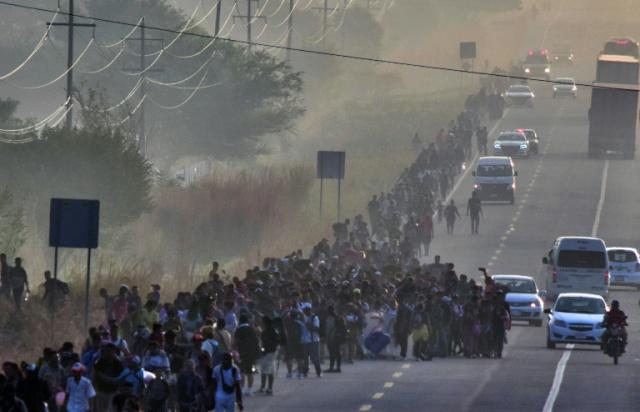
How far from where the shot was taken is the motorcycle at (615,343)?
37.2m

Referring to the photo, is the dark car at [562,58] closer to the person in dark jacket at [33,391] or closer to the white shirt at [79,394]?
the white shirt at [79,394]

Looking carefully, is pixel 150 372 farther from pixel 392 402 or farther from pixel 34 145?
pixel 34 145

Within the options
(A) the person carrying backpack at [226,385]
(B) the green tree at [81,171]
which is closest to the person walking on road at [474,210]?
(B) the green tree at [81,171]

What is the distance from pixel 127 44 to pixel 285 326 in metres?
72.1

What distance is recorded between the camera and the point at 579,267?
166ft

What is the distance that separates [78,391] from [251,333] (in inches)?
269

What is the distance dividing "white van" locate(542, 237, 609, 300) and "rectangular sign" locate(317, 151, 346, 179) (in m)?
6.31

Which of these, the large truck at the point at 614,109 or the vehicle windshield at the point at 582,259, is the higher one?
the large truck at the point at 614,109

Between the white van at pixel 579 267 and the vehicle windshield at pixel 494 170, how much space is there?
822 inches

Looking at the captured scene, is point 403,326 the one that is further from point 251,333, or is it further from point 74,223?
point 74,223

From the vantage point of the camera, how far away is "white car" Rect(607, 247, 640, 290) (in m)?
55.0

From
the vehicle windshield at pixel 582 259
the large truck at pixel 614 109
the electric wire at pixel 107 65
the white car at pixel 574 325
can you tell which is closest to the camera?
the white car at pixel 574 325

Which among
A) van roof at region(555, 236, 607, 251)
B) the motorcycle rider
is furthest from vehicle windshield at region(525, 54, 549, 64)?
the motorcycle rider

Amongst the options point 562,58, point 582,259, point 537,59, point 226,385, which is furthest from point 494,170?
point 562,58
